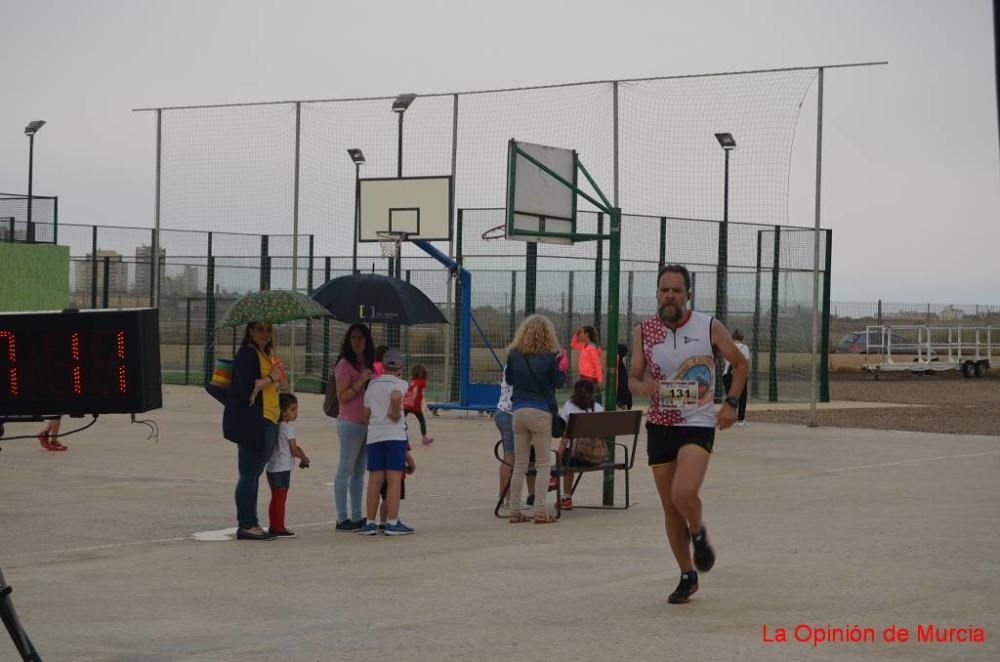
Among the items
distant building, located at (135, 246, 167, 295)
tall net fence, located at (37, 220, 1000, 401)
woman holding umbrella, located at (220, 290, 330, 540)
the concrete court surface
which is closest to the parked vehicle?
tall net fence, located at (37, 220, 1000, 401)

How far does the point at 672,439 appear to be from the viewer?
874cm

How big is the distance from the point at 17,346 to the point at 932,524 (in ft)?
26.7

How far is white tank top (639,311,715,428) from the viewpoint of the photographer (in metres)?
8.71

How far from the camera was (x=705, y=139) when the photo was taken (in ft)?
83.5

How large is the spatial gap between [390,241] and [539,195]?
502 inches

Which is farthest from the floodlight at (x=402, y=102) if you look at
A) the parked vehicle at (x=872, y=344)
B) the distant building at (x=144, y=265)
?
the parked vehicle at (x=872, y=344)

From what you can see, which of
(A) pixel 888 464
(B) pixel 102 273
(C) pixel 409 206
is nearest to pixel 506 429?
(A) pixel 888 464

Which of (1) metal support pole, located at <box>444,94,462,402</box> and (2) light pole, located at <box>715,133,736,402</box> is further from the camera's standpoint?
(2) light pole, located at <box>715,133,736,402</box>

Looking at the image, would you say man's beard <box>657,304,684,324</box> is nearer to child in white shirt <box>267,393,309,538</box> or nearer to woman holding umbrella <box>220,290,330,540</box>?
child in white shirt <box>267,393,309,538</box>

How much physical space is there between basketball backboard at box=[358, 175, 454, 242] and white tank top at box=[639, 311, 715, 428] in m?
18.1

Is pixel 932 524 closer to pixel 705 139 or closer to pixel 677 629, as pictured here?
pixel 677 629

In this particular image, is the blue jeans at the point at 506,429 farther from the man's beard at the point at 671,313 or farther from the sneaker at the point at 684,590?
the sneaker at the point at 684,590

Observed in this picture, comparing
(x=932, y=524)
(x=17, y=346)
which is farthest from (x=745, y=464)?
(x=17, y=346)

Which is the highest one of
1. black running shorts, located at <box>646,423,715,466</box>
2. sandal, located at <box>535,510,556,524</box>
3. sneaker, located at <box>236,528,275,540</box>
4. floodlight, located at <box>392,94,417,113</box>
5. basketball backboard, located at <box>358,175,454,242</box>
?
floodlight, located at <box>392,94,417,113</box>
